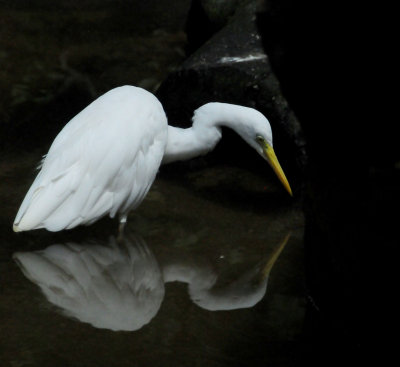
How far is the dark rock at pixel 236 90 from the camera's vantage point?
17.8ft

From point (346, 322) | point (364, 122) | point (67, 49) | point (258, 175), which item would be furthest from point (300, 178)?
point (67, 49)

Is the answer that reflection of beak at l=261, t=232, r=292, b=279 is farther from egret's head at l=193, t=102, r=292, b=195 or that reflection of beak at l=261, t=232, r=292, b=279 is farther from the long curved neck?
the long curved neck

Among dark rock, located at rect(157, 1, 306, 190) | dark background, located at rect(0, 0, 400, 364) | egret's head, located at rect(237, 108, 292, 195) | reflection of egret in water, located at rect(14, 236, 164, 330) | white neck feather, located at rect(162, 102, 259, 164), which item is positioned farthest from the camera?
dark rock, located at rect(157, 1, 306, 190)

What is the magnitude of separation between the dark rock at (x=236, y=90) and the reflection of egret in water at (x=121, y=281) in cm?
96

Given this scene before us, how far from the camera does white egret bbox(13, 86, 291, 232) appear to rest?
14.6ft

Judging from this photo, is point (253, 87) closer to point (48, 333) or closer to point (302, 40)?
point (48, 333)

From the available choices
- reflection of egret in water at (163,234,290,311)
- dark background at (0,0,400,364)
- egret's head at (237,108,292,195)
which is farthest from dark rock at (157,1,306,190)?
dark background at (0,0,400,364)

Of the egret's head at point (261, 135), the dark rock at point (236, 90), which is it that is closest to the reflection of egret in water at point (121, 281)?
the egret's head at point (261, 135)

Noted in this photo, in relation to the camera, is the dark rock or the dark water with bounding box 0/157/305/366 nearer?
the dark water with bounding box 0/157/305/366

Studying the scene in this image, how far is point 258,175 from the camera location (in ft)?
18.7

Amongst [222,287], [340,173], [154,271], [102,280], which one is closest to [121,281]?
[102,280]

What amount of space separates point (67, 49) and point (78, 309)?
3986 mm

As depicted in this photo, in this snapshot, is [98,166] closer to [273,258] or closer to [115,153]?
[115,153]

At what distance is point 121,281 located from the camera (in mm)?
4328
